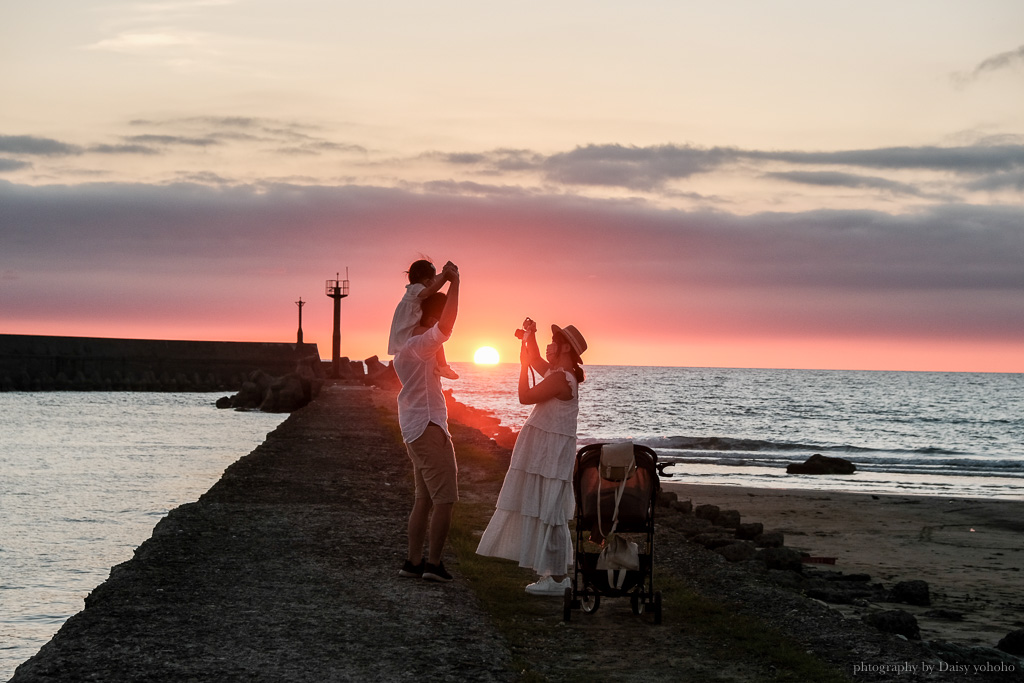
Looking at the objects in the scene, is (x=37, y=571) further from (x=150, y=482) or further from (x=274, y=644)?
(x=150, y=482)

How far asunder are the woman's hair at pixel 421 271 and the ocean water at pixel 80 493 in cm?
409

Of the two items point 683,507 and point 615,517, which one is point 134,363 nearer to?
point 683,507

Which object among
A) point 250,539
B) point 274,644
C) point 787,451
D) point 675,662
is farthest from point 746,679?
point 787,451

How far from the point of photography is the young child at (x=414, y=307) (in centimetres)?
634

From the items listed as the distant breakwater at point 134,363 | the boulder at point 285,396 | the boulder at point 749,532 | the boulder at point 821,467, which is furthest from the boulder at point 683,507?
the distant breakwater at point 134,363

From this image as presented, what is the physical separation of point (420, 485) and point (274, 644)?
66.7 inches

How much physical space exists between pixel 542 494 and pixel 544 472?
15cm

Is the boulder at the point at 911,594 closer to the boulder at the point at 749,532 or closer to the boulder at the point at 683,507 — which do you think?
the boulder at the point at 749,532

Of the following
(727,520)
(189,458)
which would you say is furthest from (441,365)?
(189,458)

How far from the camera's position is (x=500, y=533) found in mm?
6559

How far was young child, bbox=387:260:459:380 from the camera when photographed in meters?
6.34

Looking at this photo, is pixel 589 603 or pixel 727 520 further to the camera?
pixel 727 520

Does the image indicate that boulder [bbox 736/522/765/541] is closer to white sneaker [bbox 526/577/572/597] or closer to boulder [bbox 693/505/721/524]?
boulder [bbox 693/505/721/524]

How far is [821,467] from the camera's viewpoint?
1070 inches
